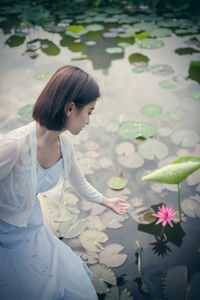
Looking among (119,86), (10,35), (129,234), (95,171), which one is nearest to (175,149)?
(95,171)

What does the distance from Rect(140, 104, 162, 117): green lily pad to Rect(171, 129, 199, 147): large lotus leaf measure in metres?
0.43

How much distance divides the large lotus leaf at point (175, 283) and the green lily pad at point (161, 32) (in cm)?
443

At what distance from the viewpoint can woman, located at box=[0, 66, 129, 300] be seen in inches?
43.0

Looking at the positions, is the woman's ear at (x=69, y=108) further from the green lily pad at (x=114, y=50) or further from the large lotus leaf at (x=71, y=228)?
the green lily pad at (x=114, y=50)

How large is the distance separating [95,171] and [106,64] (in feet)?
8.07

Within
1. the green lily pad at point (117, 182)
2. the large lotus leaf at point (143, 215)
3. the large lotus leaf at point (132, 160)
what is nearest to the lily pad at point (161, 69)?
the large lotus leaf at point (132, 160)

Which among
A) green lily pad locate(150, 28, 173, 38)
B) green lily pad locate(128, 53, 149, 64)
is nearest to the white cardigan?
green lily pad locate(128, 53, 149, 64)

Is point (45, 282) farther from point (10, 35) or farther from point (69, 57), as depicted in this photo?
→ point (10, 35)

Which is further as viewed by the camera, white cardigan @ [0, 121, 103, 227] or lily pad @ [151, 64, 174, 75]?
lily pad @ [151, 64, 174, 75]

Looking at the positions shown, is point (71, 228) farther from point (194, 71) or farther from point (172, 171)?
point (194, 71)

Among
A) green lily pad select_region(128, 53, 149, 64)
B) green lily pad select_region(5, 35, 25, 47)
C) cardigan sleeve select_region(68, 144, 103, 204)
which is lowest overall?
cardigan sleeve select_region(68, 144, 103, 204)

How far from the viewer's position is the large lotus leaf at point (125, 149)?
254cm

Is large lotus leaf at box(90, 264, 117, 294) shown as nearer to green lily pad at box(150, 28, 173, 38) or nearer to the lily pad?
the lily pad

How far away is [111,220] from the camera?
1.98 meters
